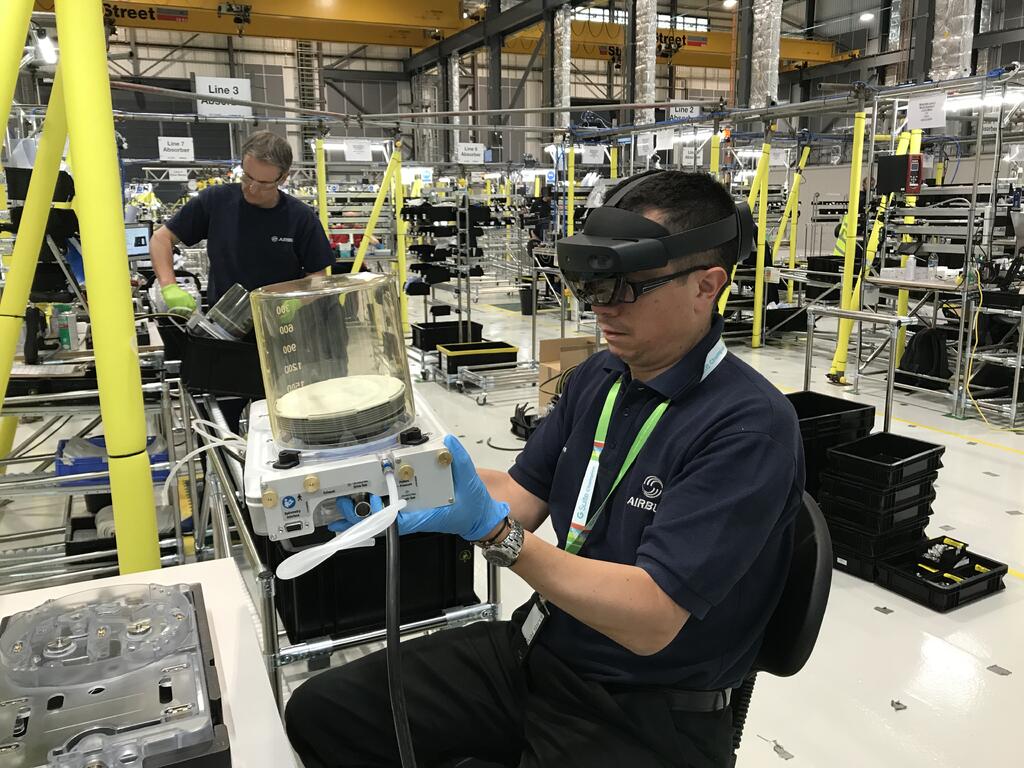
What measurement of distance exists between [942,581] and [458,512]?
2789mm

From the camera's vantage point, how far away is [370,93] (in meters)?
20.7

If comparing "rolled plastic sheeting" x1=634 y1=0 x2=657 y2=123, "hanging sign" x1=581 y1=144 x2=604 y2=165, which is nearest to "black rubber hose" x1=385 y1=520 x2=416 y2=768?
"hanging sign" x1=581 y1=144 x2=604 y2=165

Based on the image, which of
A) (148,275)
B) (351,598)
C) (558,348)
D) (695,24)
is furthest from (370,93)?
(351,598)

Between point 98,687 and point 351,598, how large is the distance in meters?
1.33

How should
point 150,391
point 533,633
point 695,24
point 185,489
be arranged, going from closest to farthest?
point 533,633
point 150,391
point 185,489
point 695,24

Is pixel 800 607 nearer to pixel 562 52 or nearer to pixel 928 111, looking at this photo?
pixel 928 111

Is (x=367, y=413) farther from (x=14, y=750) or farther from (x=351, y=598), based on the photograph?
(x=351, y=598)

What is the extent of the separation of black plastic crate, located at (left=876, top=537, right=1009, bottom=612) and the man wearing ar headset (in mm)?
2096

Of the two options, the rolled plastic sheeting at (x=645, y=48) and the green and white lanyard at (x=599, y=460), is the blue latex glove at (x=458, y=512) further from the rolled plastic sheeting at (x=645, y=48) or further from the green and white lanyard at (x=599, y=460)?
the rolled plastic sheeting at (x=645, y=48)

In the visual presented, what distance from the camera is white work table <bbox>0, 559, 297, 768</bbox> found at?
3.22 ft

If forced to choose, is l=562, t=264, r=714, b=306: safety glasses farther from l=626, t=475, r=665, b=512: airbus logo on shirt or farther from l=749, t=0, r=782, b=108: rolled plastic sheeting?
l=749, t=0, r=782, b=108: rolled plastic sheeting

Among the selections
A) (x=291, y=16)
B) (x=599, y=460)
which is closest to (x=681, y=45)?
(x=291, y=16)

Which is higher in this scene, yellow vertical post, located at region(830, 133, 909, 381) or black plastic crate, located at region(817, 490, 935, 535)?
yellow vertical post, located at region(830, 133, 909, 381)

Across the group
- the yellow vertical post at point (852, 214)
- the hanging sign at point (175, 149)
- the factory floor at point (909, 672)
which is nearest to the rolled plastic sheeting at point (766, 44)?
the yellow vertical post at point (852, 214)
